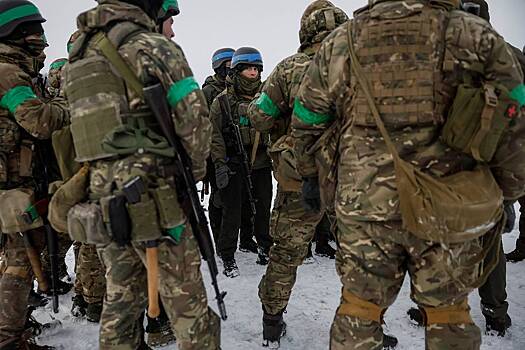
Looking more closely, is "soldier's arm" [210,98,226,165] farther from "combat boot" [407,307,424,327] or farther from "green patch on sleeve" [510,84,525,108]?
"green patch on sleeve" [510,84,525,108]

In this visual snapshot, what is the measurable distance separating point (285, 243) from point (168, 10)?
1821mm

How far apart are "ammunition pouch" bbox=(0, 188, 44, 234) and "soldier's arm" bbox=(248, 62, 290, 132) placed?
175 centimetres

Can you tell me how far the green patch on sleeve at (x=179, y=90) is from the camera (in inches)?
77.5

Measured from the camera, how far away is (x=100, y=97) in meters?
1.97

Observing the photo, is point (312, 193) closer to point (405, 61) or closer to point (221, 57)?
point (405, 61)

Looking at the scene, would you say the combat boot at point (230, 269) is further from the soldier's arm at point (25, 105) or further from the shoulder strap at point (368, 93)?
the shoulder strap at point (368, 93)

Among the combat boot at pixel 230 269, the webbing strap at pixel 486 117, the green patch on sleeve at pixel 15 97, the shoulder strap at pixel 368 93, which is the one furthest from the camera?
the combat boot at pixel 230 269

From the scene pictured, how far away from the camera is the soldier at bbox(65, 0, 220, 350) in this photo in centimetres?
195

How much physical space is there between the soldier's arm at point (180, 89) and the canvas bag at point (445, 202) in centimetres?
91

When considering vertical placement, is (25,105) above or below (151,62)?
below

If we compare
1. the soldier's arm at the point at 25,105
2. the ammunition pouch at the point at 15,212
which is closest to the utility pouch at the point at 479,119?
the soldier's arm at the point at 25,105

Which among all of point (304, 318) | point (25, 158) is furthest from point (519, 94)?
point (25, 158)

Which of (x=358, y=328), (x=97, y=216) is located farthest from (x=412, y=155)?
(x=97, y=216)

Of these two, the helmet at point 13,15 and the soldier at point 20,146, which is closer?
the soldier at point 20,146
